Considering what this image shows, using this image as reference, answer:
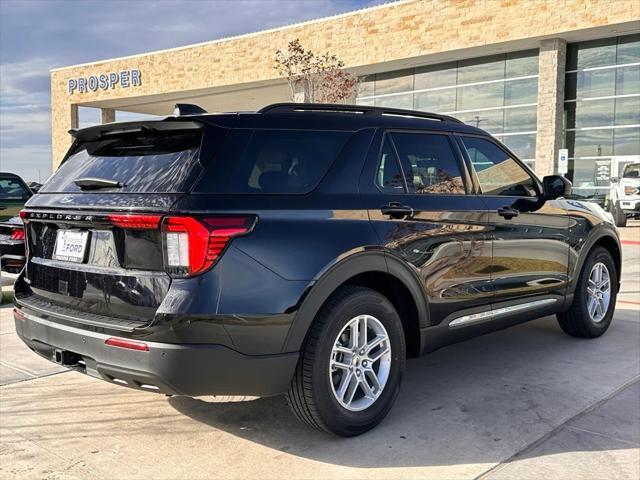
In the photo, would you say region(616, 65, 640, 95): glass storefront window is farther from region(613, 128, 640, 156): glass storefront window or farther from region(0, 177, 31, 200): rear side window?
region(0, 177, 31, 200): rear side window

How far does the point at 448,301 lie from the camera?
4.12m

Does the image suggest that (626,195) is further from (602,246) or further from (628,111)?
(602,246)

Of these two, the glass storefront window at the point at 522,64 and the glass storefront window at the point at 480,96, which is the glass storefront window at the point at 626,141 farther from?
the glass storefront window at the point at 480,96

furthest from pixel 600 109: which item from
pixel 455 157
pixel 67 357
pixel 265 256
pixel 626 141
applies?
pixel 67 357

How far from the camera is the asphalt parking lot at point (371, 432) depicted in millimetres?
3246

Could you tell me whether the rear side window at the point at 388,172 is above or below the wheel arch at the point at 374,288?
above

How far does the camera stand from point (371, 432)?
369 centimetres

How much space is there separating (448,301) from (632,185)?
59.2 ft

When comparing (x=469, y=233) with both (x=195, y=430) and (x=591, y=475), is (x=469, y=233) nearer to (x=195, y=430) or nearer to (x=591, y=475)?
(x=591, y=475)

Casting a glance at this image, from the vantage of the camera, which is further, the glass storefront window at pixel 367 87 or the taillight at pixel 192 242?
the glass storefront window at pixel 367 87

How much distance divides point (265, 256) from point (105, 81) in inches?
1604

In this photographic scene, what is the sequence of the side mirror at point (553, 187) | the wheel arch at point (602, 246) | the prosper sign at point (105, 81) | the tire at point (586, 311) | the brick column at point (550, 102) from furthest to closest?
the prosper sign at point (105, 81) → the brick column at point (550, 102) → the tire at point (586, 311) → the wheel arch at point (602, 246) → the side mirror at point (553, 187)

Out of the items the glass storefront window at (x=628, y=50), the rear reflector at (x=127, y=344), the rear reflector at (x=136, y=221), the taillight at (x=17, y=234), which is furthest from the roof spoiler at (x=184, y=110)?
the glass storefront window at (x=628, y=50)

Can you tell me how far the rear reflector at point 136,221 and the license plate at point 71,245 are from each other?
11.0 inches
